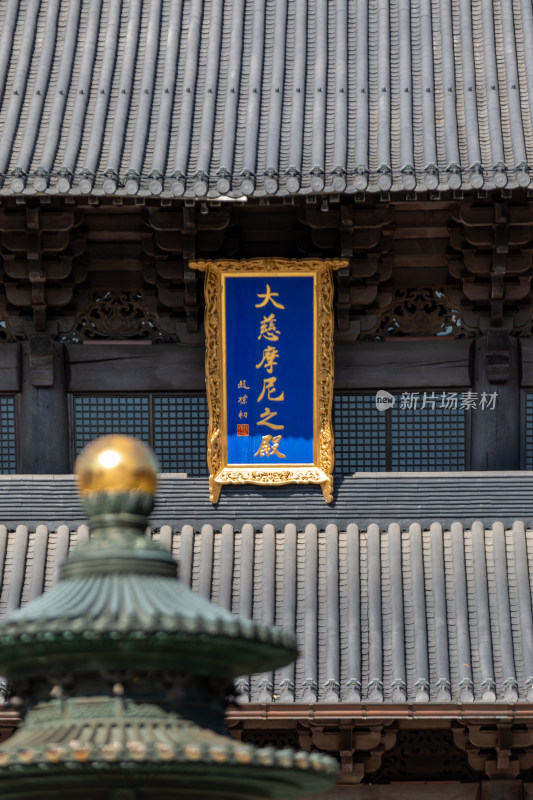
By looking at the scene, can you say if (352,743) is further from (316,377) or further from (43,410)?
(43,410)

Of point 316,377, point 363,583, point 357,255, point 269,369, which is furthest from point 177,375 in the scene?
point 363,583

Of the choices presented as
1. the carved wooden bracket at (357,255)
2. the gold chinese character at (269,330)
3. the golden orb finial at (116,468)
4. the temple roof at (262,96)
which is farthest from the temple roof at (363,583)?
the golden orb finial at (116,468)

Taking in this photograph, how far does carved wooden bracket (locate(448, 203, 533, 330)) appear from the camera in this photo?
42.4 feet

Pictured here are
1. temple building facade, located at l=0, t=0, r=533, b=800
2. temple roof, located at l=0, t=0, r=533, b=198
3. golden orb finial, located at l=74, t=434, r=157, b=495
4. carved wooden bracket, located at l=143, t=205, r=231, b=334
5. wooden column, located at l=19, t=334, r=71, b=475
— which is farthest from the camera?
wooden column, located at l=19, t=334, r=71, b=475

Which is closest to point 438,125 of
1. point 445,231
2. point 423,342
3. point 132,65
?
point 445,231

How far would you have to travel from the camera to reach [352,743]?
12156 millimetres

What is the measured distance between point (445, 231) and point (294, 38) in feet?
8.66

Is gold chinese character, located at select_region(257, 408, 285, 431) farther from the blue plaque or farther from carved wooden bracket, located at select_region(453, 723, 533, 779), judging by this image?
carved wooden bracket, located at select_region(453, 723, 533, 779)

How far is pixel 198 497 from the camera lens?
13070 millimetres

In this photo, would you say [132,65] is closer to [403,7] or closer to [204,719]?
[403,7]

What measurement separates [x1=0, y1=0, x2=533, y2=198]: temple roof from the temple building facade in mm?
33

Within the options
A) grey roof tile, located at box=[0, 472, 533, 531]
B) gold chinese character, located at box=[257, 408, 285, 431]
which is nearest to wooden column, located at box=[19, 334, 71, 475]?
grey roof tile, located at box=[0, 472, 533, 531]

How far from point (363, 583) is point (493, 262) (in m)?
2.82

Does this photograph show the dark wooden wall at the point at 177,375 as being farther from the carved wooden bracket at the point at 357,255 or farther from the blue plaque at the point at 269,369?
A: the blue plaque at the point at 269,369
